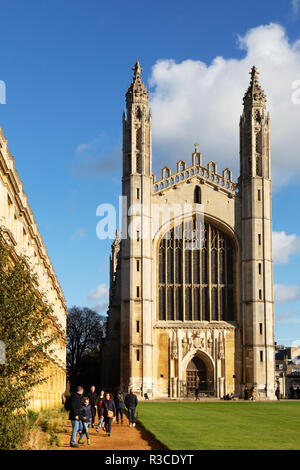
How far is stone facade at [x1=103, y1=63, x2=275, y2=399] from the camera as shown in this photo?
51594mm

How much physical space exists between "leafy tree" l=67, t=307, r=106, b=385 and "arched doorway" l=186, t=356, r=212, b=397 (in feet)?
101

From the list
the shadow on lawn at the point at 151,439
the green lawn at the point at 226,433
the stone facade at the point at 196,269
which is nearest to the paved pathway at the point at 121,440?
the shadow on lawn at the point at 151,439

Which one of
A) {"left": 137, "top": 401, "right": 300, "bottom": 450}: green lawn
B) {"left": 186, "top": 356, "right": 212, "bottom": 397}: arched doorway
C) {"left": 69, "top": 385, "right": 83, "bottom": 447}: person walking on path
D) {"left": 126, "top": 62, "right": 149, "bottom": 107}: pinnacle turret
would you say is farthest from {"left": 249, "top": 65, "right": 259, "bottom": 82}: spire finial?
{"left": 69, "top": 385, "right": 83, "bottom": 447}: person walking on path

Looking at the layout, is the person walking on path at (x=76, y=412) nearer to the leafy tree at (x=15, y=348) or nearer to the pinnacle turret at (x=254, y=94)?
the leafy tree at (x=15, y=348)

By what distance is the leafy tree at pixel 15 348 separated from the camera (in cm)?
1366

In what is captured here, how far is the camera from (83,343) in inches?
3501

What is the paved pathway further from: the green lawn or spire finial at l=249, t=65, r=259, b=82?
spire finial at l=249, t=65, r=259, b=82

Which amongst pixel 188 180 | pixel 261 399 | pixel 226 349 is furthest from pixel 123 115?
pixel 261 399

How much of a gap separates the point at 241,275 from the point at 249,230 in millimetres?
3399

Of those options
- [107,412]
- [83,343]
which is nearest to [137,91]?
[107,412]

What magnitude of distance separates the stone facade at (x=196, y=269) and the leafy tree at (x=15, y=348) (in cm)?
3638

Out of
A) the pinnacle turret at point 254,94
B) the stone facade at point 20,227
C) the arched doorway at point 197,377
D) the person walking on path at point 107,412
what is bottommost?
the arched doorway at point 197,377

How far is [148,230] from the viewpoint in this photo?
5272 centimetres

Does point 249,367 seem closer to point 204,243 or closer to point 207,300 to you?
point 207,300
